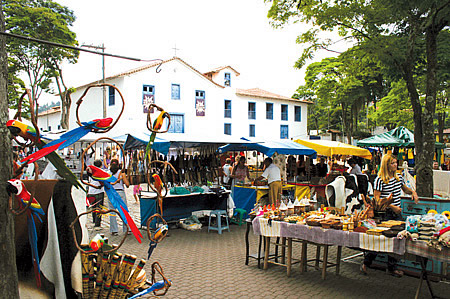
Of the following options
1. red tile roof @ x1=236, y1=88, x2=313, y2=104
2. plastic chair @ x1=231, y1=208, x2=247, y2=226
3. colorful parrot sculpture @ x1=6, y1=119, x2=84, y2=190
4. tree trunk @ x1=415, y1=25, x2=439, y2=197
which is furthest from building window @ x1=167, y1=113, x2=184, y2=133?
colorful parrot sculpture @ x1=6, y1=119, x2=84, y2=190

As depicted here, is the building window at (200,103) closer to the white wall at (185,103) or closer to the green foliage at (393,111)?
the white wall at (185,103)

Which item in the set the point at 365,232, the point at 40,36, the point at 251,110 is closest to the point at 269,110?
the point at 251,110

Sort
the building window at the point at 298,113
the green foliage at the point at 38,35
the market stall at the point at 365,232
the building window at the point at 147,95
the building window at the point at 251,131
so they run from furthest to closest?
the building window at the point at 298,113
the building window at the point at 251,131
the building window at the point at 147,95
the green foliage at the point at 38,35
the market stall at the point at 365,232

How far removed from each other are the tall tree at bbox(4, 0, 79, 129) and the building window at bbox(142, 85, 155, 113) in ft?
19.3

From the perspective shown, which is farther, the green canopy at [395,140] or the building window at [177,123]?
the building window at [177,123]

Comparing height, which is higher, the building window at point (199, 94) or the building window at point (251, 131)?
the building window at point (199, 94)

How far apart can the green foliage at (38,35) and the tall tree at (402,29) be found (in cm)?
1695

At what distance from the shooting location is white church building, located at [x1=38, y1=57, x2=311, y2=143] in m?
29.6

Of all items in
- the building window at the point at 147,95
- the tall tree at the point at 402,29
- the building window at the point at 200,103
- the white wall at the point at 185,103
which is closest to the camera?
the tall tree at the point at 402,29

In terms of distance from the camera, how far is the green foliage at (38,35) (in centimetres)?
2212

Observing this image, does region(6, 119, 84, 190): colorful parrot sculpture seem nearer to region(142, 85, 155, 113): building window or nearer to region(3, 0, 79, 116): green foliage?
region(3, 0, 79, 116): green foliage

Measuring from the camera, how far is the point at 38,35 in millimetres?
22938

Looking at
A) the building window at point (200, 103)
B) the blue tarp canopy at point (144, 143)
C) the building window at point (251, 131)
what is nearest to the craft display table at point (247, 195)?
the blue tarp canopy at point (144, 143)

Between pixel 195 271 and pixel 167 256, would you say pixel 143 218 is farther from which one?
pixel 195 271
